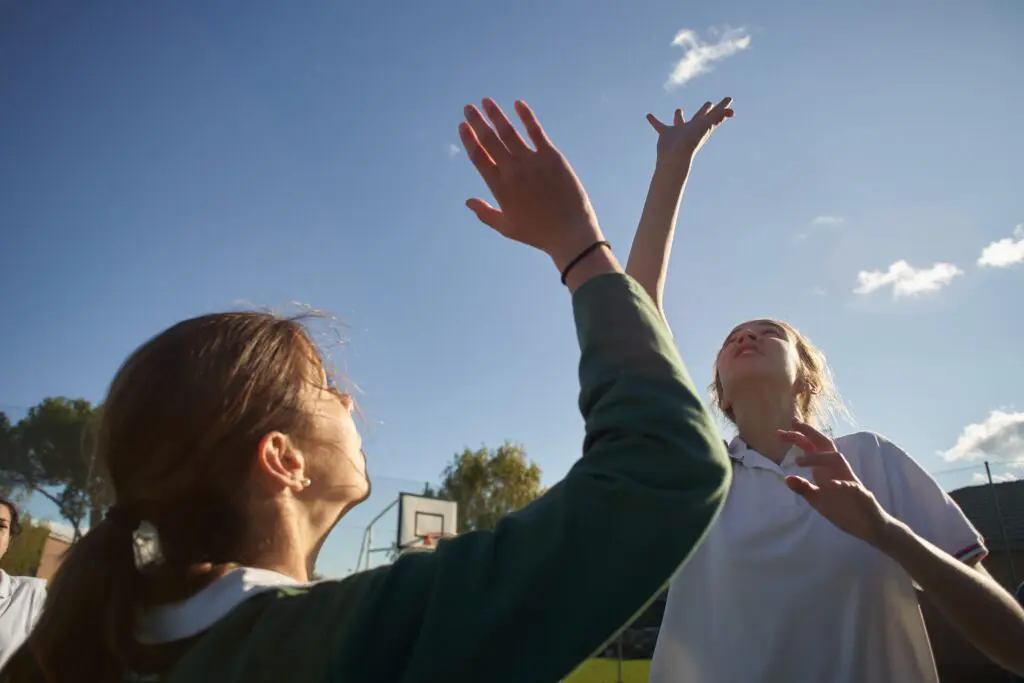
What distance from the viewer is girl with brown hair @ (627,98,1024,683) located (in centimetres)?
169

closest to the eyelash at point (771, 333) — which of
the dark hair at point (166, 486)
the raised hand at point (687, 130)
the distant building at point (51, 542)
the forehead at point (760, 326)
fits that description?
the forehead at point (760, 326)

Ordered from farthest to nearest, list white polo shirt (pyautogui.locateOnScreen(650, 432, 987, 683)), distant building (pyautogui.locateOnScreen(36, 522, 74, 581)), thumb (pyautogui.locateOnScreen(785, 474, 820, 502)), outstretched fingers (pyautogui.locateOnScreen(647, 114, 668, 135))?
distant building (pyautogui.locateOnScreen(36, 522, 74, 581)), outstretched fingers (pyautogui.locateOnScreen(647, 114, 668, 135)), white polo shirt (pyautogui.locateOnScreen(650, 432, 987, 683)), thumb (pyautogui.locateOnScreen(785, 474, 820, 502))

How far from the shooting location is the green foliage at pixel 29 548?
990cm

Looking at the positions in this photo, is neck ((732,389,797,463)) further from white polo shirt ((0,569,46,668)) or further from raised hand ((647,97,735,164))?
white polo shirt ((0,569,46,668))

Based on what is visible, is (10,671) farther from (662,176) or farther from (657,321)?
(662,176)

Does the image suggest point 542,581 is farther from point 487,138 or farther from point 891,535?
point 891,535

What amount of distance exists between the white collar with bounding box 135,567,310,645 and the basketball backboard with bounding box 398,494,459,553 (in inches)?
696

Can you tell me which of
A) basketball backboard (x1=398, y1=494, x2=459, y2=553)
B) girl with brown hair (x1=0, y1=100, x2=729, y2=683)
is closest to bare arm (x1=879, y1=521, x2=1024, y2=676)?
girl with brown hair (x1=0, y1=100, x2=729, y2=683)

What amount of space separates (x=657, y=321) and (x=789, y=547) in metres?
1.49

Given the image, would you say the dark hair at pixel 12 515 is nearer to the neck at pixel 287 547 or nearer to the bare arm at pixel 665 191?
the neck at pixel 287 547

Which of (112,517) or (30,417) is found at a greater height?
(30,417)

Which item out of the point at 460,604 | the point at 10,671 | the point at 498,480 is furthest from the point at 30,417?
the point at 498,480

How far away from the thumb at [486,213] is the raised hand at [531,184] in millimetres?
57

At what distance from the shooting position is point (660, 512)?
0.78 metres
